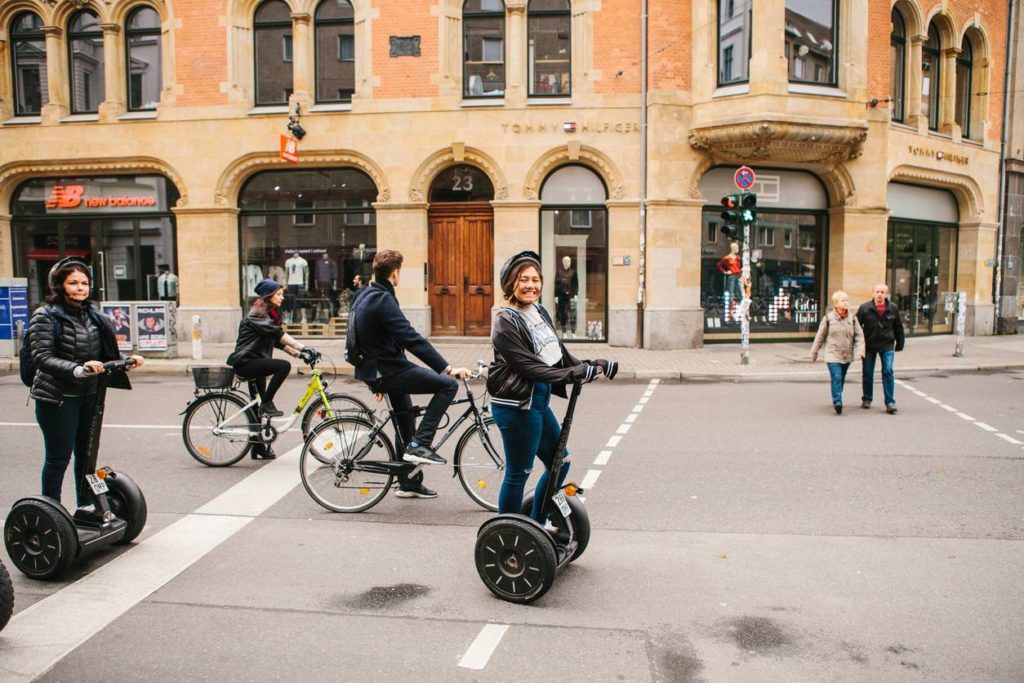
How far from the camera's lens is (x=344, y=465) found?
627 centimetres

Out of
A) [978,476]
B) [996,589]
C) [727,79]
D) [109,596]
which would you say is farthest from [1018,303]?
[109,596]

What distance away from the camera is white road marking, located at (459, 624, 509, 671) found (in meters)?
3.79

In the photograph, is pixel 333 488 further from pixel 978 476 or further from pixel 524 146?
pixel 524 146

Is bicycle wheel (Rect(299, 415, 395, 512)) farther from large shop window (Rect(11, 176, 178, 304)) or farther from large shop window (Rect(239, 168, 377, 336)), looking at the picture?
large shop window (Rect(11, 176, 178, 304))

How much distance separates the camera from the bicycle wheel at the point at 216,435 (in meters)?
7.80

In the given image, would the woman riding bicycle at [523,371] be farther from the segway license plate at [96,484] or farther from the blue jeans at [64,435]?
the blue jeans at [64,435]

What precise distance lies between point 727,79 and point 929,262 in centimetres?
826

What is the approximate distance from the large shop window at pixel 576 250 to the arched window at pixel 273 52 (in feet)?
21.7

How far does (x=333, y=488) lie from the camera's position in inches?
250

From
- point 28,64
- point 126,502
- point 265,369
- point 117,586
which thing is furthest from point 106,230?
point 117,586

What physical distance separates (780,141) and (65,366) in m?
15.7

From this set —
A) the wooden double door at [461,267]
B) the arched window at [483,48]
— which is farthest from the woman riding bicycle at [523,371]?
the arched window at [483,48]

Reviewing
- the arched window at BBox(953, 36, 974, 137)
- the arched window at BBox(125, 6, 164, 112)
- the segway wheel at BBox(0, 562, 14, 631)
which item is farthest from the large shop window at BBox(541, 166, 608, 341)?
the segway wheel at BBox(0, 562, 14, 631)

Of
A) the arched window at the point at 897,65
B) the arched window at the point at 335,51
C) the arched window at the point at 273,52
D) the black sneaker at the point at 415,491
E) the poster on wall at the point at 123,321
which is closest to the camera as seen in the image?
the black sneaker at the point at 415,491
